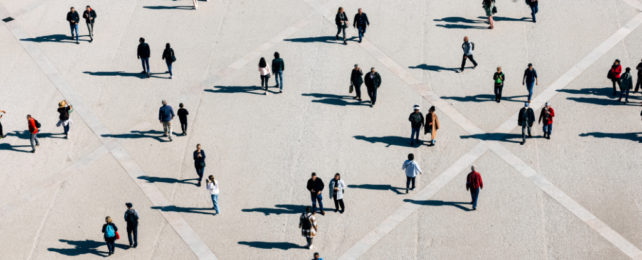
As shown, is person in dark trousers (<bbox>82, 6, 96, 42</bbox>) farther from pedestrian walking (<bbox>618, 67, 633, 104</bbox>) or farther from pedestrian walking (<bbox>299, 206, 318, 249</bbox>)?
pedestrian walking (<bbox>618, 67, 633, 104</bbox>)

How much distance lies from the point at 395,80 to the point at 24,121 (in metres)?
11.9

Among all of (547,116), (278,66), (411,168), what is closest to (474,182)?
(411,168)

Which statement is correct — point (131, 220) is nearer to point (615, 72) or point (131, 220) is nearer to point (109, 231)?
point (109, 231)

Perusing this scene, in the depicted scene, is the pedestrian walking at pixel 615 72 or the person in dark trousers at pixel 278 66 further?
the person in dark trousers at pixel 278 66

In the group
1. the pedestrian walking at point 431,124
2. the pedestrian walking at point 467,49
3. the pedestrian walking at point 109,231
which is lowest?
the pedestrian walking at point 109,231

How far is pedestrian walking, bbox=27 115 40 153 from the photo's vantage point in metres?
22.9

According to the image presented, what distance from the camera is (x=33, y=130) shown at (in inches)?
906

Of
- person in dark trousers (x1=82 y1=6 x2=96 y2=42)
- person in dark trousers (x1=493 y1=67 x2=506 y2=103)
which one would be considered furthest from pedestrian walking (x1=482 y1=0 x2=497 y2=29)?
person in dark trousers (x1=82 y1=6 x2=96 y2=42)

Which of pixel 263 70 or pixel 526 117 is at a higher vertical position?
pixel 263 70

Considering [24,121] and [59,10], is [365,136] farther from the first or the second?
[59,10]

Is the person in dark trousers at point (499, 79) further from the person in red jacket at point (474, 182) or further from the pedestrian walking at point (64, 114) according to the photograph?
the pedestrian walking at point (64, 114)

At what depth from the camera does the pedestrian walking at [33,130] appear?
22891 millimetres

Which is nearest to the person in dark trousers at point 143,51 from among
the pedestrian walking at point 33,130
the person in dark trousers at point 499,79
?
the pedestrian walking at point 33,130

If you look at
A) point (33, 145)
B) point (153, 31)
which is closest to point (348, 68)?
point (153, 31)
